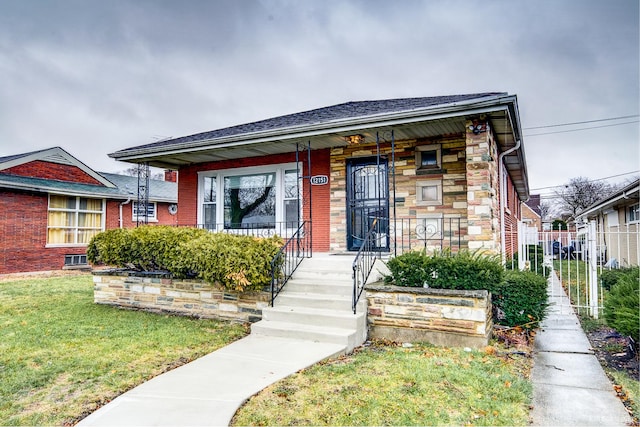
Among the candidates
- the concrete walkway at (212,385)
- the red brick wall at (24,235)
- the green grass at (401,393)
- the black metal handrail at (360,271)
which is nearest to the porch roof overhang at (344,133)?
the black metal handrail at (360,271)

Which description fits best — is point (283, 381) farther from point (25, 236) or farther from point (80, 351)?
point (25, 236)

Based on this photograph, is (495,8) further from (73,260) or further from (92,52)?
(73,260)

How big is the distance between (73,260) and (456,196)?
14887 millimetres

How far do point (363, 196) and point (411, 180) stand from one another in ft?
3.64

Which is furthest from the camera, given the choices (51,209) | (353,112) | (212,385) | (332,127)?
(51,209)

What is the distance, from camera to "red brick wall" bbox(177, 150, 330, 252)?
28.7 feet

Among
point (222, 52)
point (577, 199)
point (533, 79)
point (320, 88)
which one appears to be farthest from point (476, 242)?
point (577, 199)

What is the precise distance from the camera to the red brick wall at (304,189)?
873cm

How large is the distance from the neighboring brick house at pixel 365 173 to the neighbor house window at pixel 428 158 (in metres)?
0.02

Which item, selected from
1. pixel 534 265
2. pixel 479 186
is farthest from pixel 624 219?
pixel 479 186

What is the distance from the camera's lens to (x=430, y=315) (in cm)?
498

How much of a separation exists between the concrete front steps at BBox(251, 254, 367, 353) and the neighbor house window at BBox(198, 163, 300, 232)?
2.85 m

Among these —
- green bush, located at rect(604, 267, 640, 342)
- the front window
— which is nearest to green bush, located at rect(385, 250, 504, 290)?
green bush, located at rect(604, 267, 640, 342)

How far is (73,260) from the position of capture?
15.5m
